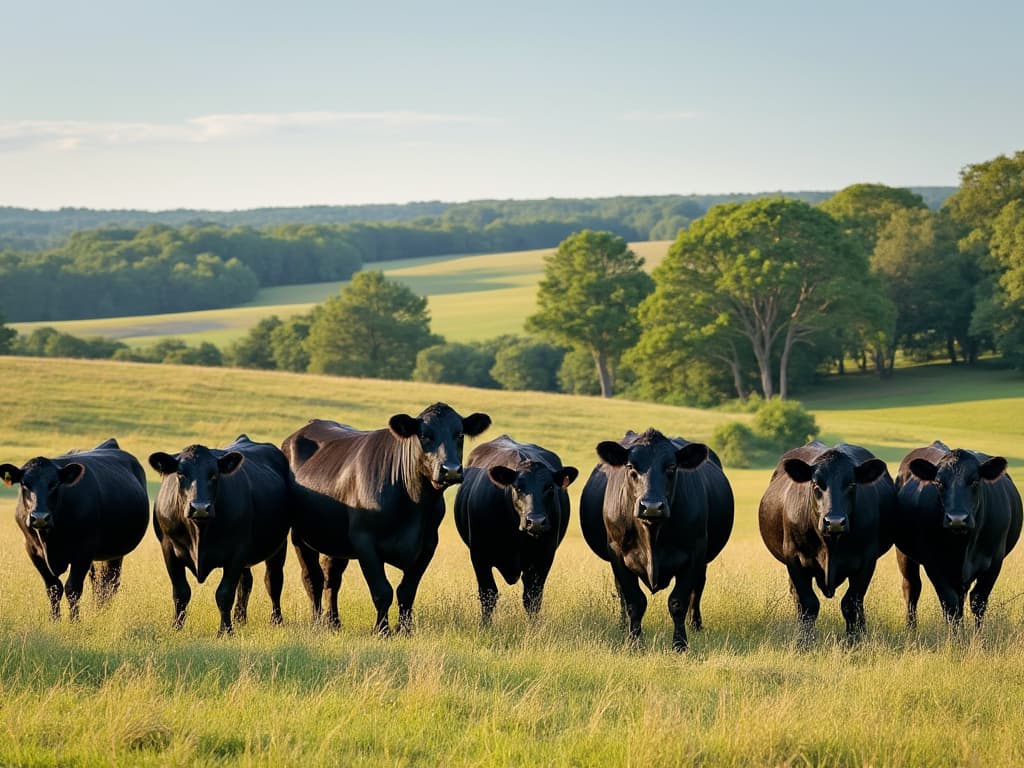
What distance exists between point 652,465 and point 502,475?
64.8 inches

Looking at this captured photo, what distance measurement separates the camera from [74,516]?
11945mm

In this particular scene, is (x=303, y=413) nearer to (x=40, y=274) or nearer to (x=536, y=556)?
(x=536, y=556)

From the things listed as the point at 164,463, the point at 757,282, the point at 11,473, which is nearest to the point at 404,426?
the point at 164,463

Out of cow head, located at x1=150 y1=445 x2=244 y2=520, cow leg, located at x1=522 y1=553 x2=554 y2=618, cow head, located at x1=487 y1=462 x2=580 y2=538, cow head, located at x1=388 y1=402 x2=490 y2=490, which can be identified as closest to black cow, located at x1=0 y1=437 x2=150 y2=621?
cow head, located at x1=150 y1=445 x2=244 y2=520

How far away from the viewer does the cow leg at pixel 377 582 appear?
11.6m

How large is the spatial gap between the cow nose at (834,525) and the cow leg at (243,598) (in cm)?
555

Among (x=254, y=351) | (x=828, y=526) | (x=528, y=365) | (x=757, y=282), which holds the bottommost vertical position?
(x=528, y=365)

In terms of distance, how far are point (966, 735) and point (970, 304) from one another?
242 feet

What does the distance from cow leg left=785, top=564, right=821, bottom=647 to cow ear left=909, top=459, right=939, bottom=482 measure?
136 centimetres

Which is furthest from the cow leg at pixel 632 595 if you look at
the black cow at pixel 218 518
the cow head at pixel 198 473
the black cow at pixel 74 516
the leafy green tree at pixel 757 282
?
the leafy green tree at pixel 757 282

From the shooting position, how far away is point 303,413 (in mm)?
47344

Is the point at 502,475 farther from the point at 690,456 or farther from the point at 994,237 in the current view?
the point at 994,237

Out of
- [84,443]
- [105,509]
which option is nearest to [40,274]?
[84,443]

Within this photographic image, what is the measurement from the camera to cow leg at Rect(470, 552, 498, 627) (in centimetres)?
1208
